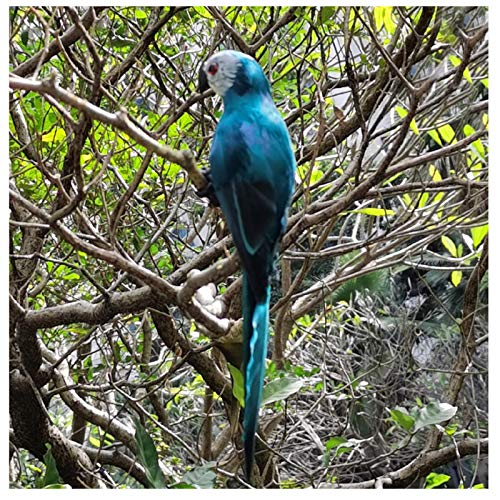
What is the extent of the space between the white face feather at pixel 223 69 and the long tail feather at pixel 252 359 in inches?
8.5

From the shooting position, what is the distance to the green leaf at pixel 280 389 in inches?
39.6

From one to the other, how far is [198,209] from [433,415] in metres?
0.89

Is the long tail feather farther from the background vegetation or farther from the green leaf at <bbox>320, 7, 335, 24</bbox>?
the green leaf at <bbox>320, 7, 335, 24</bbox>

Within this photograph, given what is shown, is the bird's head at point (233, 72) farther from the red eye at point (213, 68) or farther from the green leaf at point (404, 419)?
the green leaf at point (404, 419)

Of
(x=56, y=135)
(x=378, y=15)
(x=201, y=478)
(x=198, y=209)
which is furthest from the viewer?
(x=198, y=209)

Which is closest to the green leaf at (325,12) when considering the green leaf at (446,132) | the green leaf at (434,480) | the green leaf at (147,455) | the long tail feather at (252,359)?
the green leaf at (446,132)

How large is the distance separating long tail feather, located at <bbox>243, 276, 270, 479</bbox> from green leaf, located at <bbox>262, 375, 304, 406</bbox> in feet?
0.99

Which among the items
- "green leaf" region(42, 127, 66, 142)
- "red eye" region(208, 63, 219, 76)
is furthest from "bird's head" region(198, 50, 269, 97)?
"green leaf" region(42, 127, 66, 142)

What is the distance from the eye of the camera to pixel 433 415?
1.06 metres

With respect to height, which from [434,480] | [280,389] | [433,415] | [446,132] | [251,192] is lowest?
[434,480]

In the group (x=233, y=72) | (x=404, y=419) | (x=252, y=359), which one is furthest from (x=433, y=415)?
→ (x=233, y=72)

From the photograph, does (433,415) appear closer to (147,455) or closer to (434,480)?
(434,480)

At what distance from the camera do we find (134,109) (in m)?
1.49
